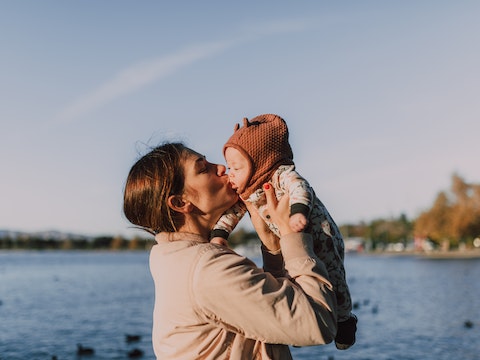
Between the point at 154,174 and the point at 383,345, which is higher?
the point at 154,174

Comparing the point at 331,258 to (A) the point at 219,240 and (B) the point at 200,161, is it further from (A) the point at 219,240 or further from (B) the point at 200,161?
(B) the point at 200,161

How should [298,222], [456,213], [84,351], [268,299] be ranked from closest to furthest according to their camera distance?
1. [268,299]
2. [298,222]
3. [84,351]
4. [456,213]

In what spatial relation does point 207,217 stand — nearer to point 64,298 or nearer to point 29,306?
point 29,306

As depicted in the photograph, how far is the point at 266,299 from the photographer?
1.91 m

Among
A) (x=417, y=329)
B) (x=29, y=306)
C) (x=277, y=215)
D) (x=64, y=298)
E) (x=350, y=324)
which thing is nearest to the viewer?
(x=277, y=215)

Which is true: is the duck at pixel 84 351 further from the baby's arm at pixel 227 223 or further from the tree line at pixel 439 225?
the tree line at pixel 439 225

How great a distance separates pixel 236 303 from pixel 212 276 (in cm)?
12

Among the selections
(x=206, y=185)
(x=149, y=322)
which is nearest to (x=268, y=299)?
(x=206, y=185)

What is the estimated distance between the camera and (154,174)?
2242 millimetres

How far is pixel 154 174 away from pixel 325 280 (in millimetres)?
747

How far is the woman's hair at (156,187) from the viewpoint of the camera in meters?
2.23

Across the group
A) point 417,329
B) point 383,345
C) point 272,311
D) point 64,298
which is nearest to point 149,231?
point 272,311

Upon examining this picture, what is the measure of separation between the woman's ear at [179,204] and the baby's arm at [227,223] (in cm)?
27

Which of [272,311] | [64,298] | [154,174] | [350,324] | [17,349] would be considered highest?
[154,174]
